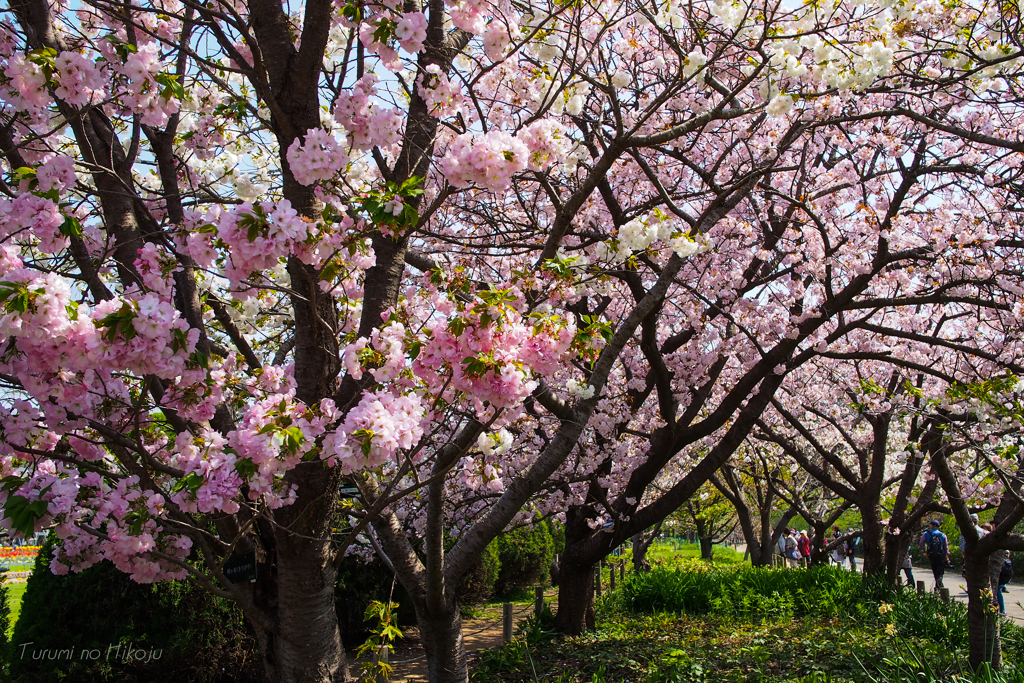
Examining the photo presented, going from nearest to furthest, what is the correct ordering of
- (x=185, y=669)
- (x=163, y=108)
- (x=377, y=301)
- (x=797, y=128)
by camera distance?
(x=163, y=108) < (x=377, y=301) < (x=797, y=128) < (x=185, y=669)

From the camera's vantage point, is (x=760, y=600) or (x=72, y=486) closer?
(x=72, y=486)

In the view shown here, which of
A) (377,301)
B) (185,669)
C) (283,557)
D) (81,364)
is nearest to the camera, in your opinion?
(81,364)

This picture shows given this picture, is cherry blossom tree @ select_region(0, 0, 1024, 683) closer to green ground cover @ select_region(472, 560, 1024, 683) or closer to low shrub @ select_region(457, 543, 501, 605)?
green ground cover @ select_region(472, 560, 1024, 683)

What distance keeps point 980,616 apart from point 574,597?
12.5 feet

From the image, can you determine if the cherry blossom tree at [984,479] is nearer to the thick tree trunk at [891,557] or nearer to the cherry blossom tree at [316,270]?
the cherry blossom tree at [316,270]

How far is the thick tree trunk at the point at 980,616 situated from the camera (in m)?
4.85

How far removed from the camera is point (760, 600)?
29.2 ft

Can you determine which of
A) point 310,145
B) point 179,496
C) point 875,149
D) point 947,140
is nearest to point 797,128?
point 875,149

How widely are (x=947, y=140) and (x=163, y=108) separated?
289 inches

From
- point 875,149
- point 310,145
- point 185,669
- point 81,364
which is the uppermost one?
point 875,149

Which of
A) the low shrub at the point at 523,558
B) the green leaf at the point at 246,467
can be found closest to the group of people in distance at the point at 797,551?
the low shrub at the point at 523,558

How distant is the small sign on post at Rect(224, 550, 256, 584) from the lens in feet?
10.5

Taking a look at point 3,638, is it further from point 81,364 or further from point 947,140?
point 947,140

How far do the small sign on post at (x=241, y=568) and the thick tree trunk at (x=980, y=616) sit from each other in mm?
5186
